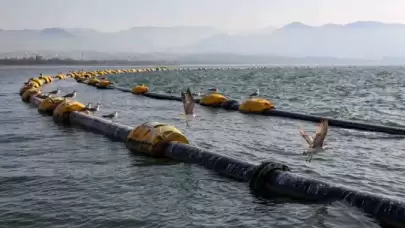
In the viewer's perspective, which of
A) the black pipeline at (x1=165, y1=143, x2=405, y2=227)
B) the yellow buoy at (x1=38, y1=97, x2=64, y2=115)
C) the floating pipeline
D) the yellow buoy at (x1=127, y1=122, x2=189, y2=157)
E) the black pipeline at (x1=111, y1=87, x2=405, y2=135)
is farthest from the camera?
the yellow buoy at (x1=38, y1=97, x2=64, y2=115)

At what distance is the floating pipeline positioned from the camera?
9891 mm

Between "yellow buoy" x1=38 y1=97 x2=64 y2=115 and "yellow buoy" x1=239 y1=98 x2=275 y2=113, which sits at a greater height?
"yellow buoy" x1=239 y1=98 x2=275 y2=113

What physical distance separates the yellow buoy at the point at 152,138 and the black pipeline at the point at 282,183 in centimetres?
18

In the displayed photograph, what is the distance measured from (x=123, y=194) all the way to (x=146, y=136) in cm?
488

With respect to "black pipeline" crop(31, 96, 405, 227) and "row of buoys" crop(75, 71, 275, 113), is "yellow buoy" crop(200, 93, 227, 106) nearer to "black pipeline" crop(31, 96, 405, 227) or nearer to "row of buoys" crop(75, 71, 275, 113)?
"row of buoys" crop(75, 71, 275, 113)

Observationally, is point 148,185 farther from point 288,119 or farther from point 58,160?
point 288,119

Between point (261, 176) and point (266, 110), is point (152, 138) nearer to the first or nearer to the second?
point (261, 176)

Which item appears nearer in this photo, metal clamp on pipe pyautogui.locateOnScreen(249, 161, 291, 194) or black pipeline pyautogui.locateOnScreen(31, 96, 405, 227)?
black pipeline pyautogui.locateOnScreen(31, 96, 405, 227)

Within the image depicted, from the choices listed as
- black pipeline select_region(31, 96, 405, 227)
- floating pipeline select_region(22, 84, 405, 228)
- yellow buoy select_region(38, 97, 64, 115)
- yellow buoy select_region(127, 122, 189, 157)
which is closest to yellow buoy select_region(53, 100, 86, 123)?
yellow buoy select_region(38, 97, 64, 115)

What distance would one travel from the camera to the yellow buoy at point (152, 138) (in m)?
16.1

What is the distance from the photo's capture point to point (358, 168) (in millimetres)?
14711

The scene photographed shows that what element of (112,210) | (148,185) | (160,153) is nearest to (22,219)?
(112,210)

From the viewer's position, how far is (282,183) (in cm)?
1184

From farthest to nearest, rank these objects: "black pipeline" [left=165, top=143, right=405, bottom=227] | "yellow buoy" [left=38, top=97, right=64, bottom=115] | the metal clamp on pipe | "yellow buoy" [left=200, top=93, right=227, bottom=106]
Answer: "yellow buoy" [left=200, top=93, right=227, bottom=106] → "yellow buoy" [left=38, top=97, right=64, bottom=115] → the metal clamp on pipe → "black pipeline" [left=165, top=143, right=405, bottom=227]
